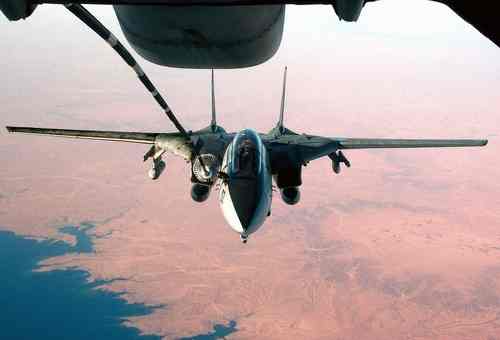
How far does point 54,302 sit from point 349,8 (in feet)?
333

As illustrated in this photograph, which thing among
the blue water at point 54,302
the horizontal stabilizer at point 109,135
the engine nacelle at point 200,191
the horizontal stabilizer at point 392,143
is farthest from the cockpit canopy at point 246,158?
the blue water at point 54,302

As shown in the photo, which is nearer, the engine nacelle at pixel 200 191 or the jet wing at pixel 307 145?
the engine nacelle at pixel 200 191

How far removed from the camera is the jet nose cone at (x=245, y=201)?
39.8 feet

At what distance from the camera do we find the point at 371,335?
7762 cm

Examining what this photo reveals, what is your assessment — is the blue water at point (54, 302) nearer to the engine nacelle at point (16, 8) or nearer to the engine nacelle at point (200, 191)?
the engine nacelle at point (200, 191)

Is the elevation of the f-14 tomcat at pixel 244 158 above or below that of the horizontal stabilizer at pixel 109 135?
below

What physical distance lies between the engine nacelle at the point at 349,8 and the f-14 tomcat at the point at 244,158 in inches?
318

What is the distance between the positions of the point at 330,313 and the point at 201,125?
12957 cm

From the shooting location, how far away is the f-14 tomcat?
12.3m

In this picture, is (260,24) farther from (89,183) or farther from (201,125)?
(201,125)

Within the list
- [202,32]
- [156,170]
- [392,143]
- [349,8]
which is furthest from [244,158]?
[349,8]

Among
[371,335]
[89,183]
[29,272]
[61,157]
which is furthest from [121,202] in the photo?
[371,335]

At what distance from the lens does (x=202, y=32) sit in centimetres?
216

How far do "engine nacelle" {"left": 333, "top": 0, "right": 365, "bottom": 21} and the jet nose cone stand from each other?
418 inches
